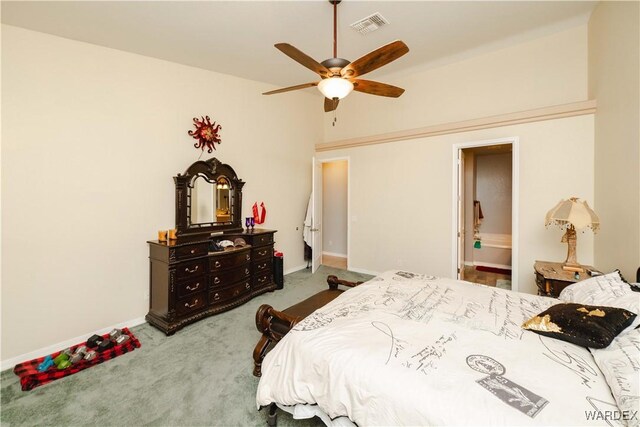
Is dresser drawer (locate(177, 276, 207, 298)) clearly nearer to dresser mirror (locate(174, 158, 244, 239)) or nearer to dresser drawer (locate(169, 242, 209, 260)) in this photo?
dresser drawer (locate(169, 242, 209, 260))

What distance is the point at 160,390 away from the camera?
6.55 ft

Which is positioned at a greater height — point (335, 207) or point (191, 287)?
point (335, 207)

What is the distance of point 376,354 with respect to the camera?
132 centimetres

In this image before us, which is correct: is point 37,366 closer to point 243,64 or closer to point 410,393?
point 410,393

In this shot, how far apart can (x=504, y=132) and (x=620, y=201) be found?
159cm

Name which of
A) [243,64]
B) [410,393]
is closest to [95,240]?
[243,64]

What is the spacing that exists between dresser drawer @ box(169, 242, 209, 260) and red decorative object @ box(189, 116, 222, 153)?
1.40 metres

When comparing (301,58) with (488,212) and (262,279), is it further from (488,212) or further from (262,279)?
(488,212)

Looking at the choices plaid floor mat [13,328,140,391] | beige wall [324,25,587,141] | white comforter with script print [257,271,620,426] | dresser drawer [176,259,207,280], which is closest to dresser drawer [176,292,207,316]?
dresser drawer [176,259,207,280]

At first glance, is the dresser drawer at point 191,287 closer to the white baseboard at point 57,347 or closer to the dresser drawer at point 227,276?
the dresser drawer at point 227,276

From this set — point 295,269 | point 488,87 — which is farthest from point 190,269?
point 488,87

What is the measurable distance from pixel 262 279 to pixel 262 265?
0.21 meters

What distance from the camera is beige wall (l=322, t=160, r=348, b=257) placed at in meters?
6.44

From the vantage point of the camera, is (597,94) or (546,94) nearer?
(597,94)
